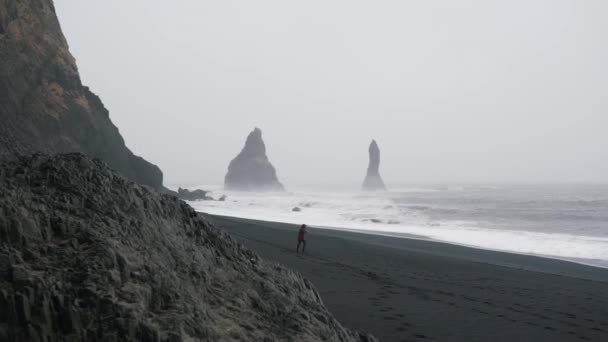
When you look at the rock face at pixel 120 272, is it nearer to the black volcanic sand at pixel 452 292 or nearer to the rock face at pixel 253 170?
the black volcanic sand at pixel 452 292

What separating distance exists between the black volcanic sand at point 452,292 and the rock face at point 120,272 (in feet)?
11.8

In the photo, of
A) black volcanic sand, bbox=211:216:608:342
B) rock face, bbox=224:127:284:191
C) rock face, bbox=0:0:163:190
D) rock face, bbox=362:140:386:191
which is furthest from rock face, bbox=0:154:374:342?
rock face, bbox=362:140:386:191

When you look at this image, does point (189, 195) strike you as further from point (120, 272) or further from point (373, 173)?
point (373, 173)

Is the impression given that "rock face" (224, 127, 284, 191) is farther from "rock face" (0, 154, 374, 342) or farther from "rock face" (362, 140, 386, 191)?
"rock face" (0, 154, 374, 342)

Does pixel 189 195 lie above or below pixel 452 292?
above

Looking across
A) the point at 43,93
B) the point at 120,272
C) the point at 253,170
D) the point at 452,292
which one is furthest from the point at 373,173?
the point at 120,272

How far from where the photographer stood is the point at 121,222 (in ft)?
13.8

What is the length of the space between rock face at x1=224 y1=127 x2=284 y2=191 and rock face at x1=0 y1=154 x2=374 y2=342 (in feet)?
370

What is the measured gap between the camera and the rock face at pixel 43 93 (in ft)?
96.7

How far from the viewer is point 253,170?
121625mm

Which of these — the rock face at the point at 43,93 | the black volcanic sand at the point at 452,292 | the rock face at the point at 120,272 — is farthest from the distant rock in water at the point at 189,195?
the rock face at the point at 120,272

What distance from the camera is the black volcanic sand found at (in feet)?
28.1

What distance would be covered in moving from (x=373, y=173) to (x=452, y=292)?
432ft

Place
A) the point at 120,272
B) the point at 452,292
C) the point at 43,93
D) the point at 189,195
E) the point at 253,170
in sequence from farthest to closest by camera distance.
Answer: the point at 253,170 < the point at 189,195 < the point at 43,93 < the point at 452,292 < the point at 120,272
